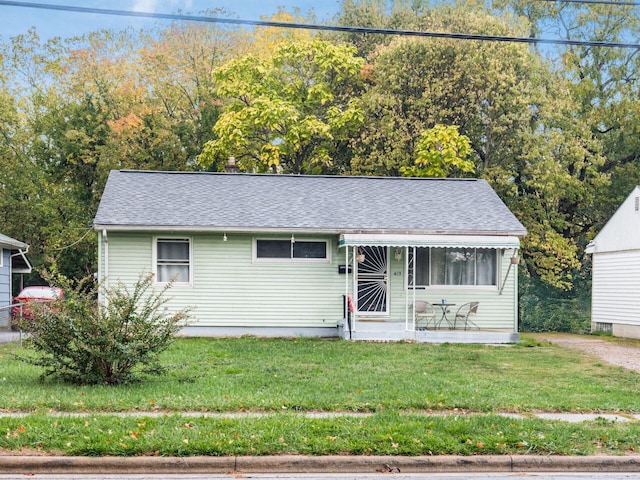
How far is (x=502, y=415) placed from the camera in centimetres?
953

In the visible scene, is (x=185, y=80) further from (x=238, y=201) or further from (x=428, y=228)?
(x=428, y=228)

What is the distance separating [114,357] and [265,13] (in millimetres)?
32539

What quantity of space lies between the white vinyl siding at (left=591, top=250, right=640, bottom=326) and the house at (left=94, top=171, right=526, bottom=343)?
4.61 meters

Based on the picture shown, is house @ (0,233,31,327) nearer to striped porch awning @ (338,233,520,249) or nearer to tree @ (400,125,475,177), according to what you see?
striped porch awning @ (338,233,520,249)

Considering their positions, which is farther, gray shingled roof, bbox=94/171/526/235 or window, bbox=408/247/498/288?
window, bbox=408/247/498/288

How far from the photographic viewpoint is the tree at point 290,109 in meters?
31.7

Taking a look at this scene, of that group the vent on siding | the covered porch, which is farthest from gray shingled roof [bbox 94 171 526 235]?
the vent on siding

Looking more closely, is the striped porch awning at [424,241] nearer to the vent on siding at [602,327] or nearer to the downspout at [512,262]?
the downspout at [512,262]

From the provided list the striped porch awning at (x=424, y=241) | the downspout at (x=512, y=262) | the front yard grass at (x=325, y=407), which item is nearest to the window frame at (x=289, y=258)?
the striped porch awning at (x=424, y=241)

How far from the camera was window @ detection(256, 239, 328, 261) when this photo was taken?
20.4m

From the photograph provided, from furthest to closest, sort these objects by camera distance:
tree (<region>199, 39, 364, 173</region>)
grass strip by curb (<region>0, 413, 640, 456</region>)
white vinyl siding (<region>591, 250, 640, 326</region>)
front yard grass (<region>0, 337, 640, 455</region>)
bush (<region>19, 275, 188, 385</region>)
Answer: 1. tree (<region>199, 39, 364, 173</region>)
2. white vinyl siding (<region>591, 250, 640, 326</region>)
3. bush (<region>19, 275, 188, 385</region>)
4. front yard grass (<region>0, 337, 640, 455</region>)
5. grass strip by curb (<region>0, 413, 640, 456</region>)

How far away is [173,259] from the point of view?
2011 centimetres

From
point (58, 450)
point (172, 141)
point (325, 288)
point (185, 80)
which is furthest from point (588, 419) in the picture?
point (185, 80)

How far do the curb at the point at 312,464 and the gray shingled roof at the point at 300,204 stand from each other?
1241cm
